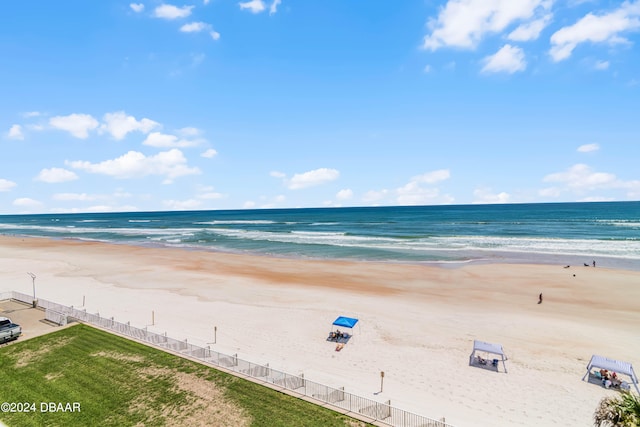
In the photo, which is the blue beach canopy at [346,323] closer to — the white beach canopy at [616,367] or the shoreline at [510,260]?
the white beach canopy at [616,367]

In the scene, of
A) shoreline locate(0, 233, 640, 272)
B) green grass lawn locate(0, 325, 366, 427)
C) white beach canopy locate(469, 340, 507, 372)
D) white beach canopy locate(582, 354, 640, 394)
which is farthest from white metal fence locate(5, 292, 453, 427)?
shoreline locate(0, 233, 640, 272)

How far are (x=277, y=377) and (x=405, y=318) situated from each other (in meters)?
13.7

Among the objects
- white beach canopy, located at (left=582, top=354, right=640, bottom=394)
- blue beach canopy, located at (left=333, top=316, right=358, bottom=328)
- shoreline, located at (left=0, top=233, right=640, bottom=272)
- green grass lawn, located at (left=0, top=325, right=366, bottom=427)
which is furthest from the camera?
shoreline, located at (left=0, top=233, right=640, bottom=272)

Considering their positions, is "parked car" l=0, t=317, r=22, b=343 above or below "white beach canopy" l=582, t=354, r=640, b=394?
above

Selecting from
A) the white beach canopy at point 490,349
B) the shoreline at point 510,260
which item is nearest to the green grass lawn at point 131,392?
the white beach canopy at point 490,349

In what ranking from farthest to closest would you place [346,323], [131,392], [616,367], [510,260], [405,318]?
1. [510,260]
2. [405,318]
3. [346,323]
4. [616,367]
5. [131,392]

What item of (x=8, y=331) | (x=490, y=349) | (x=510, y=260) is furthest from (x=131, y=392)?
(x=510, y=260)

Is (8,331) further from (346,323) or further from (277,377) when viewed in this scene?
(346,323)

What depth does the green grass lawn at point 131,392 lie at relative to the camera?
13.8 metres

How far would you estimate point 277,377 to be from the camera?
53.7 feet

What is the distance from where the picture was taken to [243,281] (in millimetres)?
39344

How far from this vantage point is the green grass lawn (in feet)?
45.2

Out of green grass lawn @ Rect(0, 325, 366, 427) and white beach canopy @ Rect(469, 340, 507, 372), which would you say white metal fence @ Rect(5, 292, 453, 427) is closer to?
green grass lawn @ Rect(0, 325, 366, 427)

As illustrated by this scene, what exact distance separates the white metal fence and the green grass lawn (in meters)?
0.62
